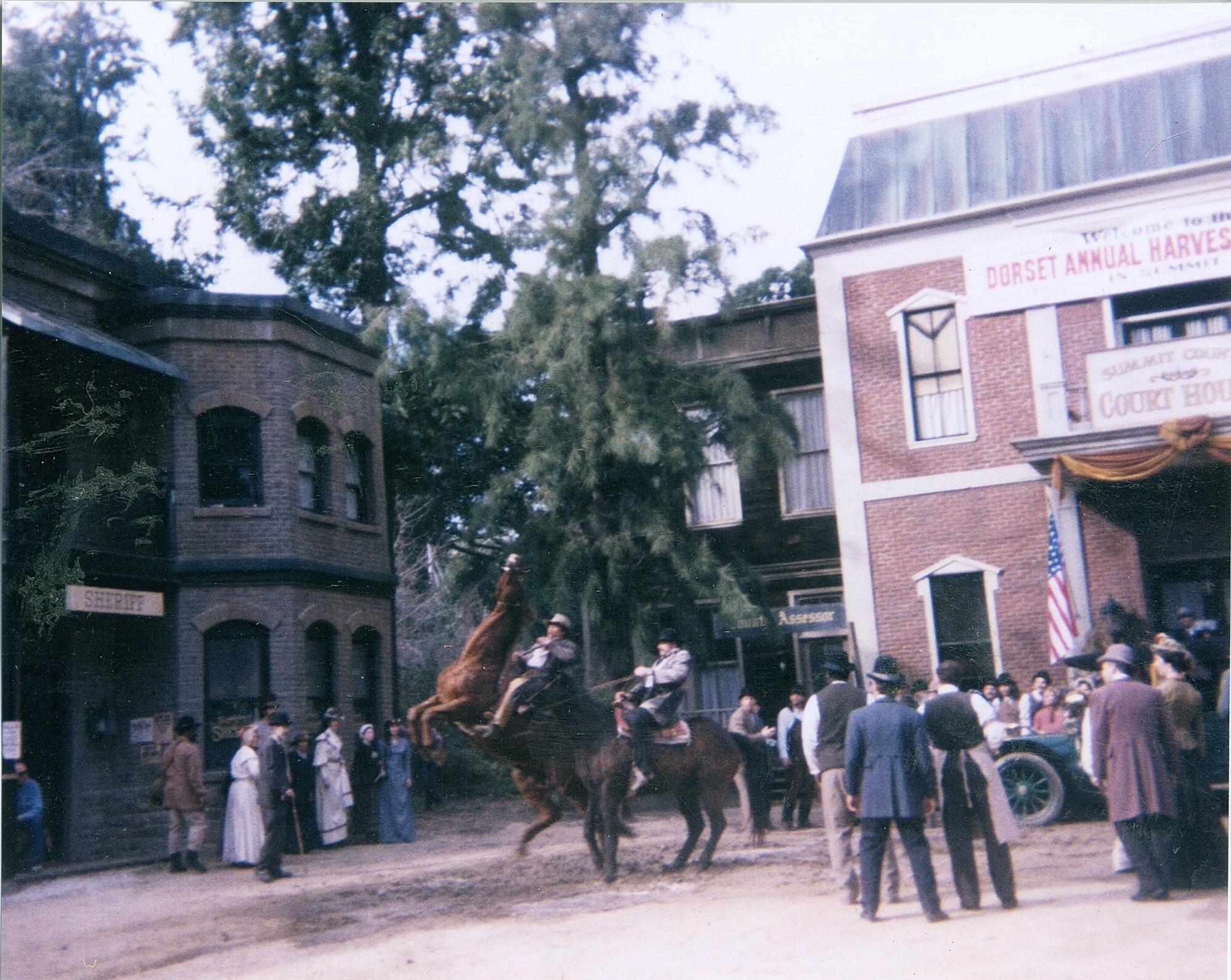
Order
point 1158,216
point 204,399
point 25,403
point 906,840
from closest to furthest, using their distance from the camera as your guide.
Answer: point 906,840
point 1158,216
point 25,403
point 204,399

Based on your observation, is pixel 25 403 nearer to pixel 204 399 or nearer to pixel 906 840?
pixel 204 399

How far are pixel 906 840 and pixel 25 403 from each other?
1024 cm

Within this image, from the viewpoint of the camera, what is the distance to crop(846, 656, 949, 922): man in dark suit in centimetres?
781

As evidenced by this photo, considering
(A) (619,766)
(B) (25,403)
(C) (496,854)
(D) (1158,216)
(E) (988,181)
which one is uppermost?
(E) (988,181)

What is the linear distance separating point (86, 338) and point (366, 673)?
6.50 m

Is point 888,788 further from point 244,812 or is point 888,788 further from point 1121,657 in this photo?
point 244,812

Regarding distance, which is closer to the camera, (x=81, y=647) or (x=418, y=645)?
A: (x=81, y=647)

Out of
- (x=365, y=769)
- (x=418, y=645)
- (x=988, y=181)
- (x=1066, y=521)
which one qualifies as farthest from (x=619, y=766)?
(x=418, y=645)

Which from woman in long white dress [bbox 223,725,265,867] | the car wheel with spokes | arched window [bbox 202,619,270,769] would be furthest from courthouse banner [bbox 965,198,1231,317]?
arched window [bbox 202,619,270,769]

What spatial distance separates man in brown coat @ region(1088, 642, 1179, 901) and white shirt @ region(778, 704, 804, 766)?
6.13 m

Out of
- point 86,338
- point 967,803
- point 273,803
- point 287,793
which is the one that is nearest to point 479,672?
point 287,793

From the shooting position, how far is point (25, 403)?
13125 millimetres

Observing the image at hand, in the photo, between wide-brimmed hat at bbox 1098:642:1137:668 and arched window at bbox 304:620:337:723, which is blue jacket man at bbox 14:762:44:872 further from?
wide-brimmed hat at bbox 1098:642:1137:668

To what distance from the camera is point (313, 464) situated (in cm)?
1680
